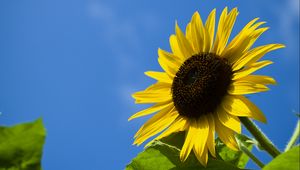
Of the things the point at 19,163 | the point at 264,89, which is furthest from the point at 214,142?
the point at 19,163

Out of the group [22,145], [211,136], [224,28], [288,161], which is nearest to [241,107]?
[211,136]

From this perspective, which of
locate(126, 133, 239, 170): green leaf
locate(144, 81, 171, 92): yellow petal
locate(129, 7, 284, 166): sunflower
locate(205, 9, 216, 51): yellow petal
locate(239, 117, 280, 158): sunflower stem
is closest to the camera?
locate(126, 133, 239, 170): green leaf

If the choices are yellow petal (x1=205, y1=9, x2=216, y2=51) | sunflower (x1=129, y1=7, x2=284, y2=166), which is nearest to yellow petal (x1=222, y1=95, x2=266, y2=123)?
sunflower (x1=129, y1=7, x2=284, y2=166)

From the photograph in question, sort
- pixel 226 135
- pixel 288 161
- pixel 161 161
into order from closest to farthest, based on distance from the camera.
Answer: pixel 288 161
pixel 161 161
pixel 226 135

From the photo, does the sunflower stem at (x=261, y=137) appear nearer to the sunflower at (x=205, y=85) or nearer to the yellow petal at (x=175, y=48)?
the sunflower at (x=205, y=85)

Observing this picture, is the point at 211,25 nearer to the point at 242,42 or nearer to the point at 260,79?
the point at 242,42

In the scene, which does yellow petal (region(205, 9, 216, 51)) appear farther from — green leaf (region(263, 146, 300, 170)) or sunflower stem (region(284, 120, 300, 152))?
green leaf (region(263, 146, 300, 170))

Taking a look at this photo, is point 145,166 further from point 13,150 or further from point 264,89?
point 264,89
